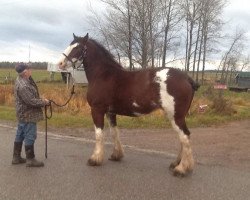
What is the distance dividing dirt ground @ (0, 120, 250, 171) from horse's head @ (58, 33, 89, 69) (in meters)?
2.68

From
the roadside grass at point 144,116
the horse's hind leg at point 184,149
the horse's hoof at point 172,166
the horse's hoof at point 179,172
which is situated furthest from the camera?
the roadside grass at point 144,116

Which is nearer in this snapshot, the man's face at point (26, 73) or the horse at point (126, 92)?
the horse at point (126, 92)

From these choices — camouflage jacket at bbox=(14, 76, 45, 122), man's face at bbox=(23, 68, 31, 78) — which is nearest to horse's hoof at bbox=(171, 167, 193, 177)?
camouflage jacket at bbox=(14, 76, 45, 122)

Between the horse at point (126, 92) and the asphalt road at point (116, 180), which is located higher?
the horse at point (126, 92)

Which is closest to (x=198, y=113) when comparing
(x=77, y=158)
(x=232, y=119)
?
(x=232, y=119)

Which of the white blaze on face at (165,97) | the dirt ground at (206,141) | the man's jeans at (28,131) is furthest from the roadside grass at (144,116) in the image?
the white blaze on face at (165,97)

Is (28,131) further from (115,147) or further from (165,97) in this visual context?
(165,97)

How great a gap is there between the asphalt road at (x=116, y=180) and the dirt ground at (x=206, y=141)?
0.63 meters

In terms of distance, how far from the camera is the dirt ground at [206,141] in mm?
8546

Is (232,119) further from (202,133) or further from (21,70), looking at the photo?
(21,70)

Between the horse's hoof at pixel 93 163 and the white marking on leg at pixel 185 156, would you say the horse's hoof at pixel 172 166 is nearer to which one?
the white marking on leg at pixel 185 156

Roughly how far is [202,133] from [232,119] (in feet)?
12.1

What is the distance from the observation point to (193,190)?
6344 millimetres

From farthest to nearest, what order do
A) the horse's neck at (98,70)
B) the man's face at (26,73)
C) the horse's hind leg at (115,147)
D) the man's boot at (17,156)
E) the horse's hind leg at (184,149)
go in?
1. the horse's hind leg at (115,147)
2. the horse's neck at (98,70)
3. the man's boot at (17,156)
4. the man's face at (26,73)
5. the horse's hind leg at (184,149)
